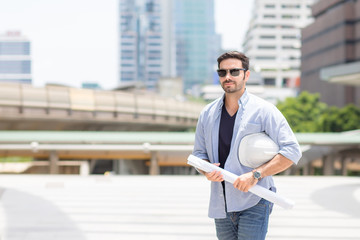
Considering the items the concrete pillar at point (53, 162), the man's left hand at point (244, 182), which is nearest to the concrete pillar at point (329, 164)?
the concrete pillar at point (53, 162)

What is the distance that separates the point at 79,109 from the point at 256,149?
27897 mm

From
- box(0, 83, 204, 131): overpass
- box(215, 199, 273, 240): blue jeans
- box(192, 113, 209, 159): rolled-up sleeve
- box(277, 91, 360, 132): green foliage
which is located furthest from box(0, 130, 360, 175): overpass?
box(277, 91, 360, 132): green foliage

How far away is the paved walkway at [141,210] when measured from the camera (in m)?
7.66

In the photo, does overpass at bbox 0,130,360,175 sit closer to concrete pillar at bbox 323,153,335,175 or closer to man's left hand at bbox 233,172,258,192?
concrete pillar at bbox 323,153,335,175

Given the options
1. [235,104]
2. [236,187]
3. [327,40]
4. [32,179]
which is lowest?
[32,179]

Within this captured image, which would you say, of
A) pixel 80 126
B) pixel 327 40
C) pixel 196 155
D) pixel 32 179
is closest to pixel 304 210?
pixel 196 155

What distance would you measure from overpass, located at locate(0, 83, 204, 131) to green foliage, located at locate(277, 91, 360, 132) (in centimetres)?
1552

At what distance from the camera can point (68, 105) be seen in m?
29.8

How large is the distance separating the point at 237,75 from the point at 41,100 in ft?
85.4

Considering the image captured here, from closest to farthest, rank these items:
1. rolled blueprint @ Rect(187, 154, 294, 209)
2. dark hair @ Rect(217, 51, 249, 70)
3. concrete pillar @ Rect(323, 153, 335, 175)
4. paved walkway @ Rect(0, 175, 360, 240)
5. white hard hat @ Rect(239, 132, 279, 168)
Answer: rolled blueprint @ Rect(187, 154, 294, 209) → white hard hat @ Rect(239, 132, 279, 168) → dark hair @ Rect(217, 51, 249, 70) → paved walkway @ Rect(0, 175, 360, 240) → concrete pillar @ Rect(323, 153, 335, 175)

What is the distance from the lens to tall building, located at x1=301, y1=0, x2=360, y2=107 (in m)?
70.9

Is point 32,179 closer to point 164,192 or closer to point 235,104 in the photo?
point 164,192

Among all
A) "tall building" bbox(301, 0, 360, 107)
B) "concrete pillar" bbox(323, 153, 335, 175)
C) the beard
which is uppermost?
"tall building" bbox(301, 0, 360, 107)

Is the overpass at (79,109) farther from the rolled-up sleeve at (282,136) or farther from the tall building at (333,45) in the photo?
the tall building at (333,45)
